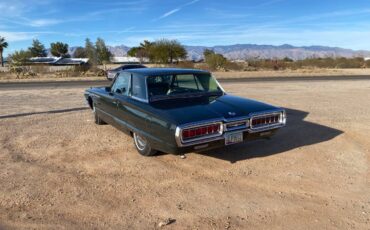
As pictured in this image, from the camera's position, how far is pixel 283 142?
21.1 ft

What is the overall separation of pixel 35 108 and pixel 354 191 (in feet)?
31.3

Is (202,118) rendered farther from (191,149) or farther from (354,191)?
(354,191)

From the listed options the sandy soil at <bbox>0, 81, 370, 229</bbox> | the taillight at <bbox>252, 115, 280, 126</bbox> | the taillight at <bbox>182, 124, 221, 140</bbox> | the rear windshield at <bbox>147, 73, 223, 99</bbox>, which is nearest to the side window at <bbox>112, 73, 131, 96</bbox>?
the rear windshield at <bbox>147, 73, 223, 99</bbox>

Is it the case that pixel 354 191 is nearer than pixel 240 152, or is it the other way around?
pixel 354 191

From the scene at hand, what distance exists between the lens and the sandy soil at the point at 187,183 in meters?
3.69

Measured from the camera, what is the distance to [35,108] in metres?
10.9

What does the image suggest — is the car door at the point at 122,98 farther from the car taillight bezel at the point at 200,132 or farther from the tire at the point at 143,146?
the car taillight bezel at the point at 200,132

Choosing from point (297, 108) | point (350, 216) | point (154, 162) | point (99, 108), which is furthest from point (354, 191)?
point (297, 108)

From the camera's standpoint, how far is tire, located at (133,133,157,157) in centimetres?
551

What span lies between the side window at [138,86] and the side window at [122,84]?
9.2 inches

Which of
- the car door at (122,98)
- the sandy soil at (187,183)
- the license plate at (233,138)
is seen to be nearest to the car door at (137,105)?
the car door at (122,98)

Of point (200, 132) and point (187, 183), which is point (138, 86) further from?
point (187, 183)

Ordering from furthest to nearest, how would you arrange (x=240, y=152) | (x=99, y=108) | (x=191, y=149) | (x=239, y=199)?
1. (x=99, y=108)
2. (x=240, y=152)
3. (x=191, y=149)
4. (x=239, y=199)

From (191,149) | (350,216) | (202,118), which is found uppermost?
(202,118)
